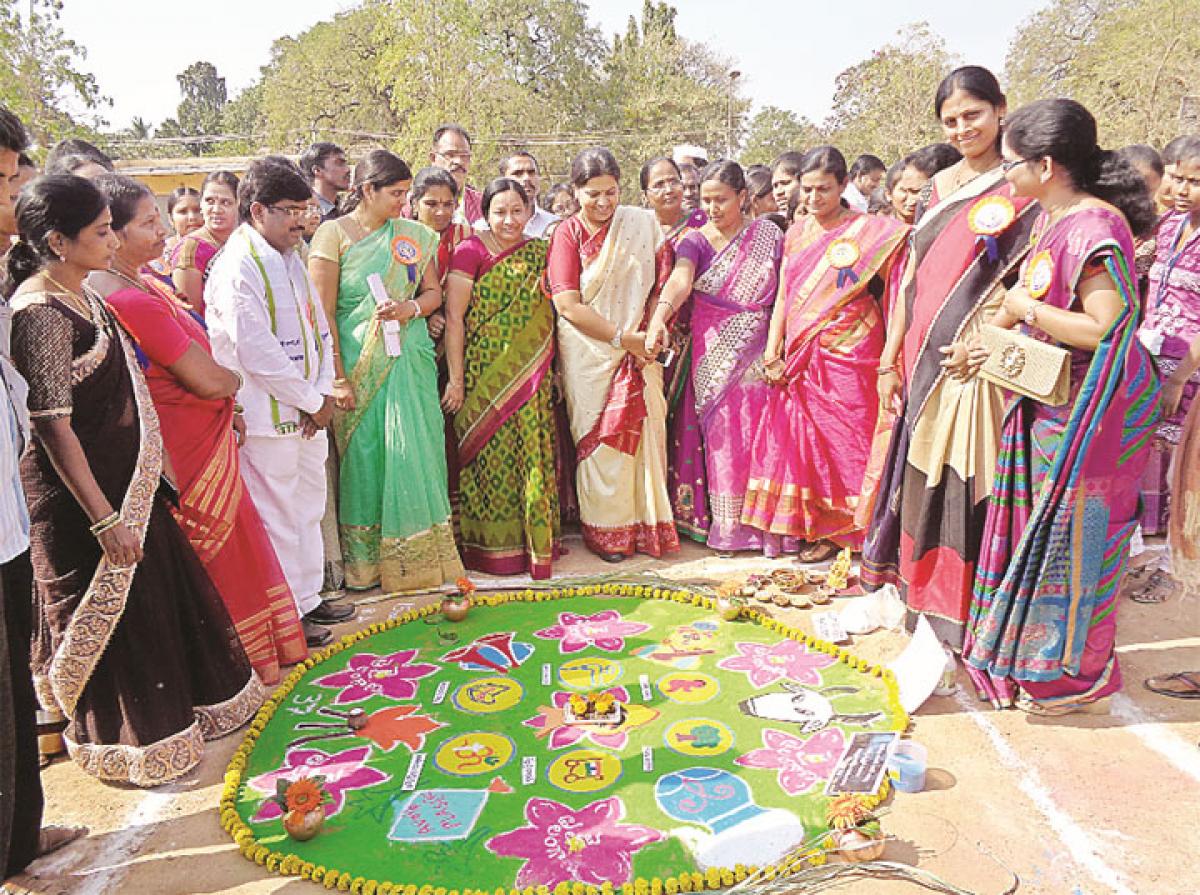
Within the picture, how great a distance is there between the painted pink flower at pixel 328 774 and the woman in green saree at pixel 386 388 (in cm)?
161

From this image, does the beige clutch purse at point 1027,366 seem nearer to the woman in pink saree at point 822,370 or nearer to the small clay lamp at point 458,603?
the woman in pink saree at point 822,370

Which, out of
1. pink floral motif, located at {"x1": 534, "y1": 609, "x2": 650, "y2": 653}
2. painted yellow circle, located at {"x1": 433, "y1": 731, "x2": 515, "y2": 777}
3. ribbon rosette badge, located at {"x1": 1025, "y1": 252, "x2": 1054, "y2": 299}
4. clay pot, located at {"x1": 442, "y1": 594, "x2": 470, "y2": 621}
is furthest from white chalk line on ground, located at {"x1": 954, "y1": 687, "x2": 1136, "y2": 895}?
clay pot, located at {"x1": 442, "y1": 594, "x2": 470, "y2": 621}

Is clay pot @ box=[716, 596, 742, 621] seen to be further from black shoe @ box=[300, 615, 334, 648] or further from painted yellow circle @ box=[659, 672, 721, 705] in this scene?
black shoe @ box=[300, 615, 334, 648]

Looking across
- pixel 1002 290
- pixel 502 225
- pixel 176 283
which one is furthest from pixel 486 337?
pixel 1002 290

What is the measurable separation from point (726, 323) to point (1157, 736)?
3048mm

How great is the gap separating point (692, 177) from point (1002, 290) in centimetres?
449

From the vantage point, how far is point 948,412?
3709 mm

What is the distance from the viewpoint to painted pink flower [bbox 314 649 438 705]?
12.4ft

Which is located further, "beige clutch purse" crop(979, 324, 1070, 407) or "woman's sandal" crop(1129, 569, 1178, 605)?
"woman's sandal" crop(1129, 569, 1178, 605)

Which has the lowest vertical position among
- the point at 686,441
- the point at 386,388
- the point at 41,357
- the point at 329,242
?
the point at 686,441

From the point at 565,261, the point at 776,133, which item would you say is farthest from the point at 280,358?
the point at 776,133

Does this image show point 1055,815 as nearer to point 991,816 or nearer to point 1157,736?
point 991,816

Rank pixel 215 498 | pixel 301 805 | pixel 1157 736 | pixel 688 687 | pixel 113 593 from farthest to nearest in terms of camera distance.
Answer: pixel 688 687 → pixel 215 498 → pixel 1157 736 → pixel 113 593 → pixel 301 805

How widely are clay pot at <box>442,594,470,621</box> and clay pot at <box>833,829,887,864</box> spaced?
2296 millimetres
